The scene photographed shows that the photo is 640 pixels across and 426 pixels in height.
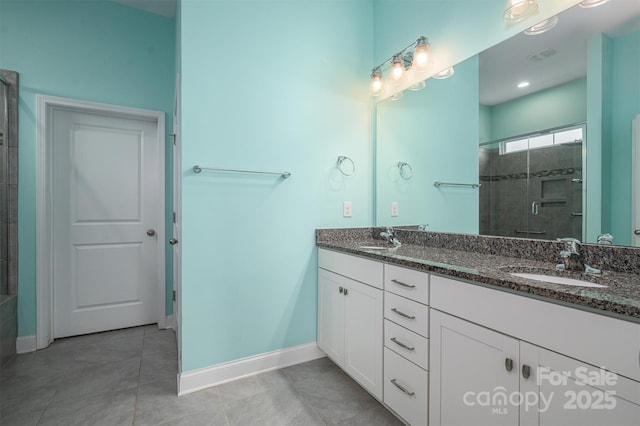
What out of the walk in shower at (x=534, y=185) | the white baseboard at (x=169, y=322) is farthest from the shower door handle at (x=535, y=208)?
→ the white baseboard at (x=169, y=322)

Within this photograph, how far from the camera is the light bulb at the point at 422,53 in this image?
A: 1955 mm

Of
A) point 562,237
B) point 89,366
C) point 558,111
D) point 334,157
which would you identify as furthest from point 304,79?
point 89,366

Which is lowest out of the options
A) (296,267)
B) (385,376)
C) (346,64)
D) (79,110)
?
(385,376)

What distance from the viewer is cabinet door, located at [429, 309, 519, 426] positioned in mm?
981

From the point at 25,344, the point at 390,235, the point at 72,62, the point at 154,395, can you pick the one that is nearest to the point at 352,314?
the point at 390,235

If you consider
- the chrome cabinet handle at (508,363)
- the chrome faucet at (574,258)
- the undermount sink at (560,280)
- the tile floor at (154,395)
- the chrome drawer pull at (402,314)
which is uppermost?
the chrome faucet at (574,258)

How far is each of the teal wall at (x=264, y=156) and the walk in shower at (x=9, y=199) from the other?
1537mm

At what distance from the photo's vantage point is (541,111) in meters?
1.44

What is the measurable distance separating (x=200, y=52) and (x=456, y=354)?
6.83 ft

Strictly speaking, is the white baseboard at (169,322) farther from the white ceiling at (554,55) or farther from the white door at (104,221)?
the white ceiling at (554,55)

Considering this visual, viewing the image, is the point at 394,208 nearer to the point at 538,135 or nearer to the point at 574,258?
the point at 538,135

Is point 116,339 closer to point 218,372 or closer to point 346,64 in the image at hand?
point 218,372

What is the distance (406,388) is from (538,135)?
1.37m

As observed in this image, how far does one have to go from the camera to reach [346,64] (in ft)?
7.66
